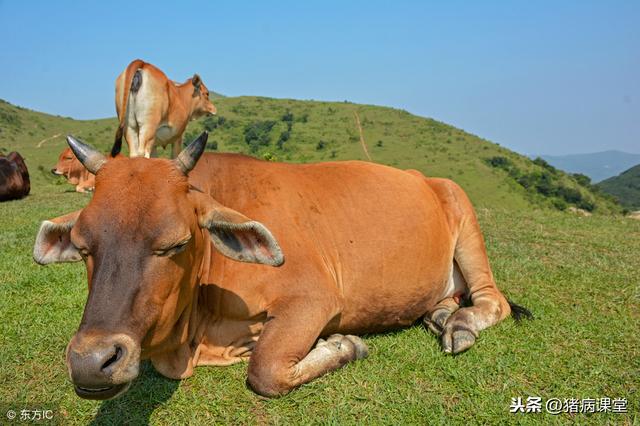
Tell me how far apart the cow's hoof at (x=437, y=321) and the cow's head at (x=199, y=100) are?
1231 centimetres

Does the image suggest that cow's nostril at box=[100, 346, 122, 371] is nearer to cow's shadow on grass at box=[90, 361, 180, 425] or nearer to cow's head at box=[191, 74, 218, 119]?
cow's shadow on grass at box=[90, 361, 180, 425]

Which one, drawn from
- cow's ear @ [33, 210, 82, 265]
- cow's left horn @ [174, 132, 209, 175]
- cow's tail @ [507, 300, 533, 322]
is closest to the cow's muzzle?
cow's ear @ [33, 210, 82, 265]

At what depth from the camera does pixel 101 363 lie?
2.47 m

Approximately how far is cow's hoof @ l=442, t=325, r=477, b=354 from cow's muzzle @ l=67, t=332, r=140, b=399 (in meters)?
2.52

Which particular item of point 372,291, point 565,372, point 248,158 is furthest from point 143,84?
point 565,372

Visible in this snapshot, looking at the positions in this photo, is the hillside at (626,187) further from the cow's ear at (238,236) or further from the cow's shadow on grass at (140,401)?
the cow's shadow on grass at (140,401)

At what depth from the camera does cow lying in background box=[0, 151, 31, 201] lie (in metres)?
15.3

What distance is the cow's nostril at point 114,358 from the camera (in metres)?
2.51

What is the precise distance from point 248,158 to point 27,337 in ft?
7.86

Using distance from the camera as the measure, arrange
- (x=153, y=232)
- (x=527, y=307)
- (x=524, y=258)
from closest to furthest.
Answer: (x=153, y=232), (x=527, y=307), (x=524, y=258)

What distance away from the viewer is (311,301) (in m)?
3.79

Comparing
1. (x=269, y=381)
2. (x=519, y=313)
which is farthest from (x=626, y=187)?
(x=269, y=381)

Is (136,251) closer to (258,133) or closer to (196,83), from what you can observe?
(196,83)

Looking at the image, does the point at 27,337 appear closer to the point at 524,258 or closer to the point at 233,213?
the point at 233,213
